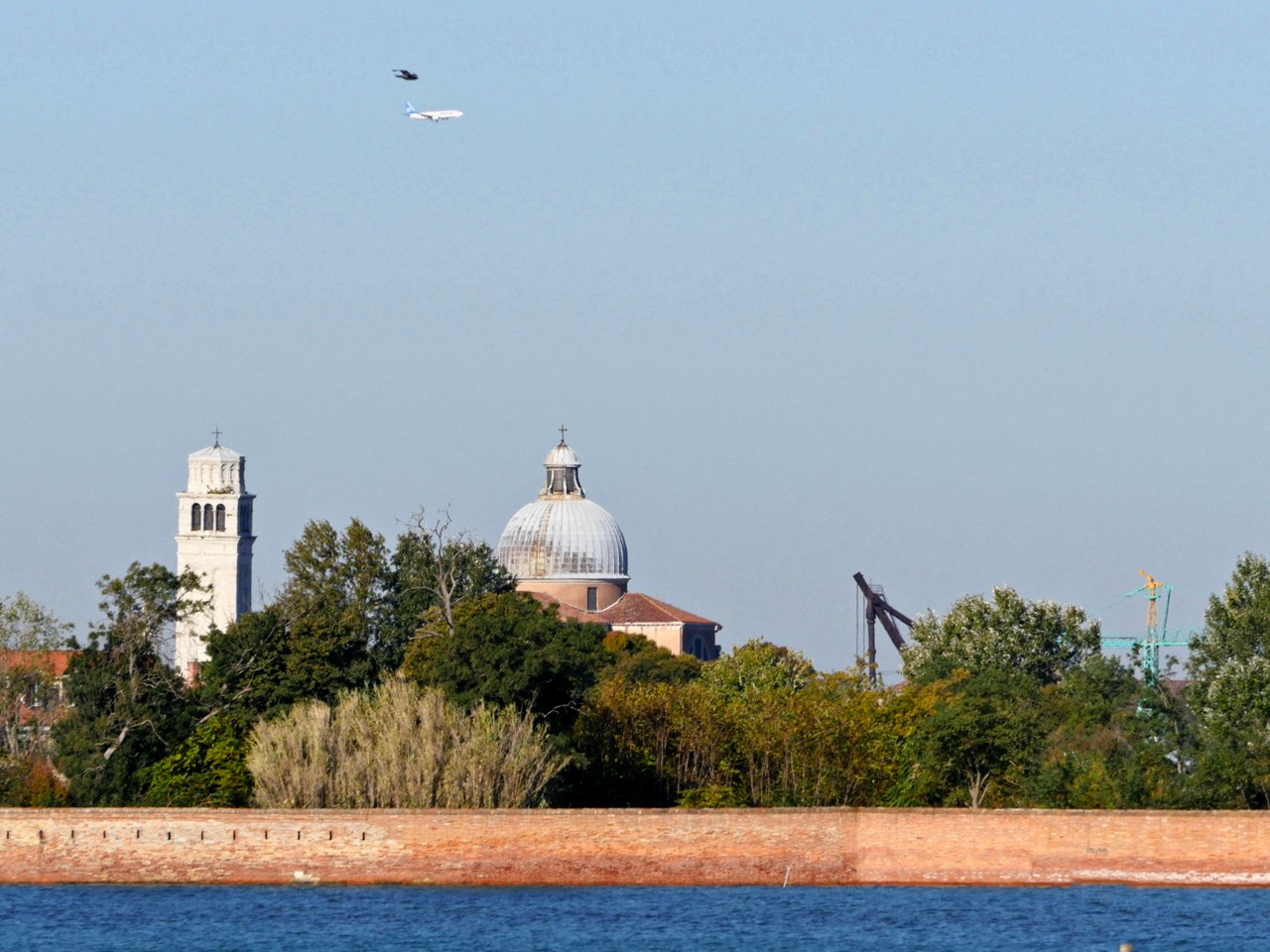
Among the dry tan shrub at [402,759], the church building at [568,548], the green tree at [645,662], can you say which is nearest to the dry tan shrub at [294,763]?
the dry tan shrub at [402,759]

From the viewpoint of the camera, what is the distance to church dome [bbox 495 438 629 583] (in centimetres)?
13200

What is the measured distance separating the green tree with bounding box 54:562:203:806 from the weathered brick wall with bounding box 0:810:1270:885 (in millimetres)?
4928

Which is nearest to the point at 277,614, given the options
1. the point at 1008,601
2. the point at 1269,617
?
the point at 1269,617

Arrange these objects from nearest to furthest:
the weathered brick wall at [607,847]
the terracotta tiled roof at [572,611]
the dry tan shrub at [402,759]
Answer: the weathered brick wall at [607,847] < the dry tan shrub at [402,759] < the terracotta tiled roof at [572,611]

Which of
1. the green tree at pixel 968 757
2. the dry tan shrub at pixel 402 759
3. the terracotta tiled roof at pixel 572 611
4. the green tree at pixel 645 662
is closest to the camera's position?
the dry tan shrub at pixel 402 759

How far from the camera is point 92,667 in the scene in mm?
56938

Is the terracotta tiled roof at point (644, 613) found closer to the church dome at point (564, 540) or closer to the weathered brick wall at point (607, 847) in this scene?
the church dome at point (564, 540)

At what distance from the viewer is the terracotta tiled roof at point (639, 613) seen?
124 m

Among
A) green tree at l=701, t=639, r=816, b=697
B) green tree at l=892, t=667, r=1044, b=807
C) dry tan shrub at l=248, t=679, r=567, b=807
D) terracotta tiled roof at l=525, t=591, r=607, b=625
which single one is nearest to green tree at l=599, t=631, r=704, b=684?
green tree at l=701, t=639, r=816, b=697

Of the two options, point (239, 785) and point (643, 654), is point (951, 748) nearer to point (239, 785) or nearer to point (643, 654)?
point (239, 785)

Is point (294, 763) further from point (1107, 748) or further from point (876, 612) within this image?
point (876, 612)

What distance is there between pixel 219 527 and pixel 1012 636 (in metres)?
71.3

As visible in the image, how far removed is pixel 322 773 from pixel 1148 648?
36093mm

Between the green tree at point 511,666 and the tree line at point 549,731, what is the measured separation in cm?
5
